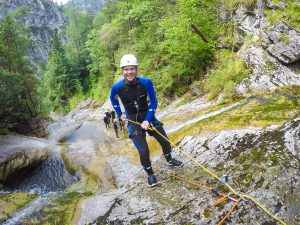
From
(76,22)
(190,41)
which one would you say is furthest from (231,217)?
(76,22)

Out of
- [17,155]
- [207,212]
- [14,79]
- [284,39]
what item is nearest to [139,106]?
[207,212]

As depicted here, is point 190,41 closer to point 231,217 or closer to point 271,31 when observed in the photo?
point 271,31

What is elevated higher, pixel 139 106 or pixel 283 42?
pixel 283 42

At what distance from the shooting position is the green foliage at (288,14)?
12656mm

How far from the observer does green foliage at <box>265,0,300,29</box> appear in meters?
12.7

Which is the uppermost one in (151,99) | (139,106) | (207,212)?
(151,99)

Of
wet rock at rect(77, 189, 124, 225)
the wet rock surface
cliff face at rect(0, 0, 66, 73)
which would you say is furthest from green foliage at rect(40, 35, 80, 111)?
cliff face at rect(0, 0, 66, 73)

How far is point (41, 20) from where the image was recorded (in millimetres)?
130250

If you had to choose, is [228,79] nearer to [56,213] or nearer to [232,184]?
[232,184]

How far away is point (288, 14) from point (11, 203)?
13967 mm

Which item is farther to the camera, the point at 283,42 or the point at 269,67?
the point at 269,67

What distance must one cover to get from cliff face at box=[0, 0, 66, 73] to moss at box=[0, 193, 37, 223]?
367 ft

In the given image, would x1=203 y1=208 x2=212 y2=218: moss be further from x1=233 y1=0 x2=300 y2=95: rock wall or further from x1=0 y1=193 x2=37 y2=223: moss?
x1=233 y1=0 x2=300 y2=95: rock wall

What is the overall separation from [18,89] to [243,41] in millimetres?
19951
